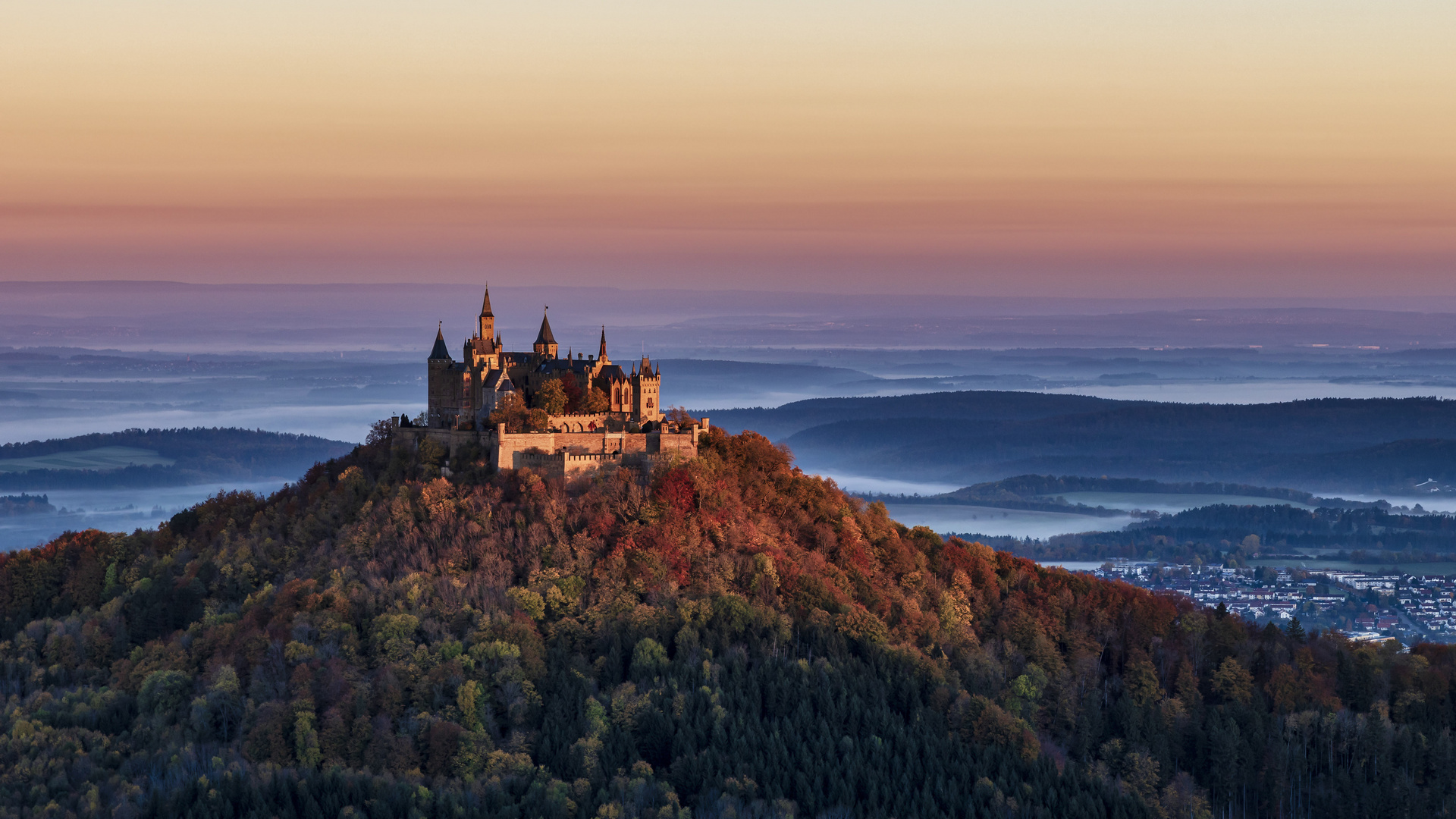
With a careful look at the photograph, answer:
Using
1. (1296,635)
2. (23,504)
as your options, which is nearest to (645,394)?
(1296,635)

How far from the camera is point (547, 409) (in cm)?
8038

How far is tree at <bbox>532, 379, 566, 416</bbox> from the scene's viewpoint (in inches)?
3155

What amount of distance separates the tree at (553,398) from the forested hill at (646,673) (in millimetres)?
3650

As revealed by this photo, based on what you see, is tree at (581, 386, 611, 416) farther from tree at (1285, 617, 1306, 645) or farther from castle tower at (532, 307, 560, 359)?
tree at (1285, 617, 1306, 645)

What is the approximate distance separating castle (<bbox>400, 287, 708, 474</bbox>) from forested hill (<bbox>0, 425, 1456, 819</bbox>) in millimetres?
1393

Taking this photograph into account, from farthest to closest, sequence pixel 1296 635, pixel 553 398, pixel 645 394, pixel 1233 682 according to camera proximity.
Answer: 1. pixel 1296 635
2. pixel 645 394
3. pixel 553 398
4. pixel 1233 682

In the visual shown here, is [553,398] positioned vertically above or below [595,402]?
above

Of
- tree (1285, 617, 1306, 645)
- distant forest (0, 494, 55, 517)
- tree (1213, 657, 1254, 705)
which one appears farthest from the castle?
distant forest (0, 494, 55, 517)

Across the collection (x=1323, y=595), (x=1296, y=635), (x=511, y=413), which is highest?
(x=511, y=413)

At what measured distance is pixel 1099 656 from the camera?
79.2 meters

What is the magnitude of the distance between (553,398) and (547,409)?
59cm

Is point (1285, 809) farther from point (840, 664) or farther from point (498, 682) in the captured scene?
point (498, 682)

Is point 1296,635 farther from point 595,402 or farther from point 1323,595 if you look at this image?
point 1323,595

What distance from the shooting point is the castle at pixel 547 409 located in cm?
7969
